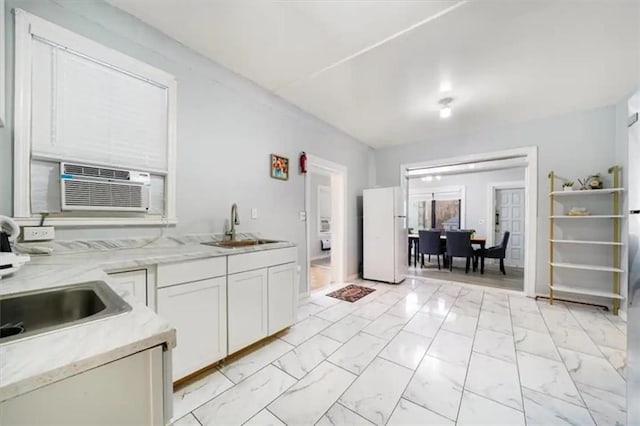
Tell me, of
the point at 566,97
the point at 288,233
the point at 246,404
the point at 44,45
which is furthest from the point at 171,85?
the point at 566,97

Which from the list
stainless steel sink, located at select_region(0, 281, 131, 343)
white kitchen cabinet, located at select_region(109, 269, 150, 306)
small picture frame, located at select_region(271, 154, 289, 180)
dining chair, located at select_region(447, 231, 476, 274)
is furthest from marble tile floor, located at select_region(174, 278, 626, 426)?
dining chair, located at select_region(447, 231, 476, 274)

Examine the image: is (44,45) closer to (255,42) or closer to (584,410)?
(255,42)

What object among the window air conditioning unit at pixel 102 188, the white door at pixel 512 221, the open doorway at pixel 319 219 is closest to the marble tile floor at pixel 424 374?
the window air conditioning unit at pixel 102 188

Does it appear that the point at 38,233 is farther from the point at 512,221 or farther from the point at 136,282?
the point at 512,221

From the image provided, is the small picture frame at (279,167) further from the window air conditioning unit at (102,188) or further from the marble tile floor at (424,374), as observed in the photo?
the marble tile floor at (424,374)

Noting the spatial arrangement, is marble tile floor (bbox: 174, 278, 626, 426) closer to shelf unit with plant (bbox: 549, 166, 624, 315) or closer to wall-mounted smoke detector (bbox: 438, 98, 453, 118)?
shelf unit with plant (bbox: 549, 166, 624, 315)

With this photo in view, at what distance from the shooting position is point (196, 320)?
1638 millimetres

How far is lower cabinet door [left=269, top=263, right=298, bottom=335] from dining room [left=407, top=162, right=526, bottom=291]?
129 inches

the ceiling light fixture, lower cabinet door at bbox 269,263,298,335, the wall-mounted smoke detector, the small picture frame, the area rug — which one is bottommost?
the area rug

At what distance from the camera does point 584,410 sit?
1438 millimetres

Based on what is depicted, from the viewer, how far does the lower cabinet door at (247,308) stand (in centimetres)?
185

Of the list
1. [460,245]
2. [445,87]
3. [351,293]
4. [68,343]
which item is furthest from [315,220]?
[68,343]

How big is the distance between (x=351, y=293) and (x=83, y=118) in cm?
335

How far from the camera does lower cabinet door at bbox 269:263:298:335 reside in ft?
7.13
